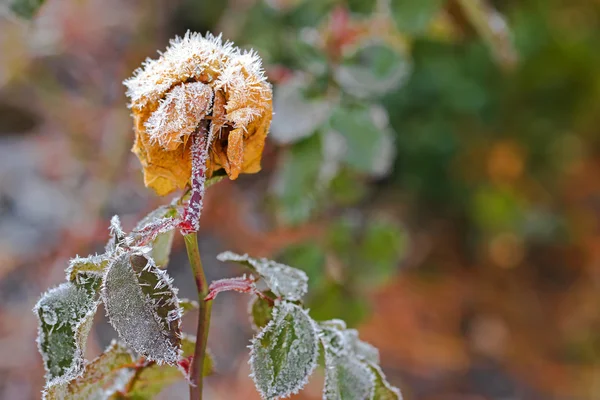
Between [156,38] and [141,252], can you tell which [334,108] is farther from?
[156,38]

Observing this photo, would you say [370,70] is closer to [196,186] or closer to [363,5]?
[363,5]

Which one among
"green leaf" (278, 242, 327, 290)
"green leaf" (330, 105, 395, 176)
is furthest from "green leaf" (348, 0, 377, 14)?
"green leaf" (278, 242, 327, 290)

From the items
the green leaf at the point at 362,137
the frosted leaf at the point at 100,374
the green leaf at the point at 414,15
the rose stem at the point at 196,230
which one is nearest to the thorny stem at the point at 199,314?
the rose stem at the point at 196,230

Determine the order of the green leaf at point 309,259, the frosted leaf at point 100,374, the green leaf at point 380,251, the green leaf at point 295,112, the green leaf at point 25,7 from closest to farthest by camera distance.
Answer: the frosted leaf at point 100,374, the green leaf at point 25,7, the green leaf at point 295,112, the green leaf at point 309,259, the green leaf at point 380,251

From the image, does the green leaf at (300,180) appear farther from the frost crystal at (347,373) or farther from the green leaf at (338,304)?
the frost crystal at (347,373)

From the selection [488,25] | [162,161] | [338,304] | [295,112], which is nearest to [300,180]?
[295,112]

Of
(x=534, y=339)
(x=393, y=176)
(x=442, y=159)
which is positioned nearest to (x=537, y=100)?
(x=442, y=159)
